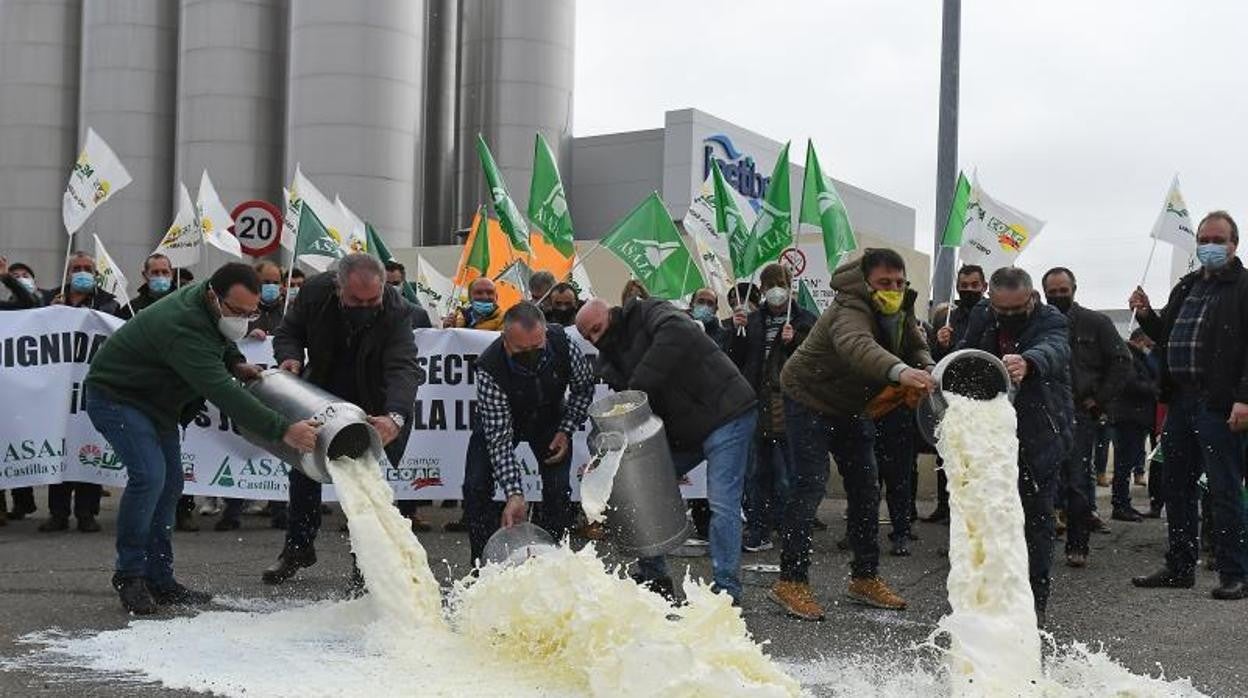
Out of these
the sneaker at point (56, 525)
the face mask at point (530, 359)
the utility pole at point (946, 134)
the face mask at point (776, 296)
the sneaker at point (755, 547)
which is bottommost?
the sneaker at point (56, 525)

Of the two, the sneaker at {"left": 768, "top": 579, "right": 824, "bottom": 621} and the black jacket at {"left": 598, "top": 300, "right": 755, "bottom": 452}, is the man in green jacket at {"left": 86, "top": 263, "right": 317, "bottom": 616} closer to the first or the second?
the black jacket at {"left": 598, "top": 300, "right": 755, "bottom": 452}

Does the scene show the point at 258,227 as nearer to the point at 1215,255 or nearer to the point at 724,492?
the point at 724,492

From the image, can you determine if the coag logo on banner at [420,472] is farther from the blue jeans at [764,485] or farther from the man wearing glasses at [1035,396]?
the man wearing glasses at [1035,396]

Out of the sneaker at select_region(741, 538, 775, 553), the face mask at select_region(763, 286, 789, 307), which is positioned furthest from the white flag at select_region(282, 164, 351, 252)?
the sneaker at select_region(741, 538, 775, 553)

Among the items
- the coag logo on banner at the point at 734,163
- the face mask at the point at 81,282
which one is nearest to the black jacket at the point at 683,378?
the face mask at the point at 81,282

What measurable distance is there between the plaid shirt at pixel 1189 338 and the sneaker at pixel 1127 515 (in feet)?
13.4

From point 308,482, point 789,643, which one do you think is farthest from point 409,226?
point 789,643

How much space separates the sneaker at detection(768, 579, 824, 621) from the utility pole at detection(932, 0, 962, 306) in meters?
6.05

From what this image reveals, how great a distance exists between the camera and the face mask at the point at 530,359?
650 centimetres

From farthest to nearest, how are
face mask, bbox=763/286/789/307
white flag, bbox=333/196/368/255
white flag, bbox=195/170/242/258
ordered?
white flag, bbox=333/196/368/255
white flag, bbox=195/170/242/258
face mask, bbox=763/286/789/307

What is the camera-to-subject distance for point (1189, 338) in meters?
6.93

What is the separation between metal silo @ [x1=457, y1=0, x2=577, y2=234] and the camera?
1232 inches

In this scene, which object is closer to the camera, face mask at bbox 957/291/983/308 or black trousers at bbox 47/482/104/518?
black trousers at bbox 47/482/104/518

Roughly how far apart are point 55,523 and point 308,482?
293 cm
